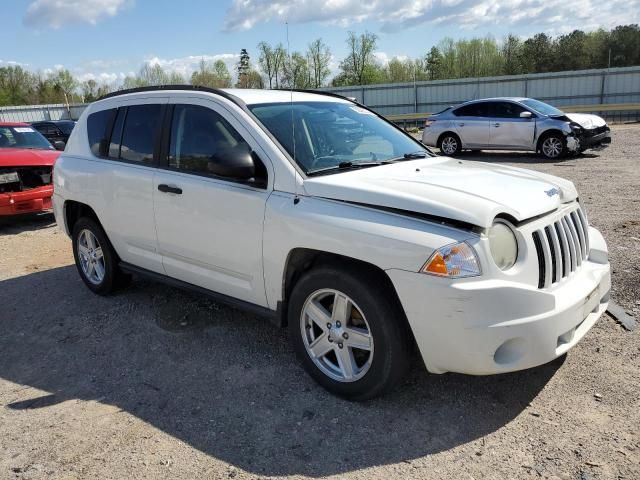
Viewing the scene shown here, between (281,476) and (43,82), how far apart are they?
68.6 meters

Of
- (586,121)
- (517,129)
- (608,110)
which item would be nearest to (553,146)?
(517,129)

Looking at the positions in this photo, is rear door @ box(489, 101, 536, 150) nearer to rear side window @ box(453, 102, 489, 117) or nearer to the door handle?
rear side window @ box(453, 102, 489, 117)

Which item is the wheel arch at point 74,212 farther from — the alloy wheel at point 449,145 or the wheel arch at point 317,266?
the alloy wheel at point 449,145

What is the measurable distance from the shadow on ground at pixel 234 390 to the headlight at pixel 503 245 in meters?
0.95

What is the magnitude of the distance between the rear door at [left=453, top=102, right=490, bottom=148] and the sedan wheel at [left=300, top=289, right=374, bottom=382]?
511 inches

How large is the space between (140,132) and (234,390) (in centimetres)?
237

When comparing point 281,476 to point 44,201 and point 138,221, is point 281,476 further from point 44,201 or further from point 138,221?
point 44,201

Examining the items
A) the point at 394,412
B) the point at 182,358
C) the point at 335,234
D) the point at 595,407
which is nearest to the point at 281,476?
the point at 394,412

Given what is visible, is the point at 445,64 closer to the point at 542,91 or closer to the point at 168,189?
the point at 542,91

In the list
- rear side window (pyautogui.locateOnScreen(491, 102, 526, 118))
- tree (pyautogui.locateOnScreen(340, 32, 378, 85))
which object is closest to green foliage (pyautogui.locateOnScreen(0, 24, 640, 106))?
tree (pyautogui.locateOnScreen(340, 32, 378, 85))

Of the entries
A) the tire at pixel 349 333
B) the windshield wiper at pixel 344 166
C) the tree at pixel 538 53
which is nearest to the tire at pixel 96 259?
the tire at pixel 349 333

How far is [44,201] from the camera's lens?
882 centimetres

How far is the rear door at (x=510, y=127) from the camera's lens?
1424cm

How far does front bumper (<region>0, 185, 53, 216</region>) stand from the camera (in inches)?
330
